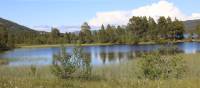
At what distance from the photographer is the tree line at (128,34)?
489 feet

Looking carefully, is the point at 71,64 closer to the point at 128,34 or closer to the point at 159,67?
the point at 159,67

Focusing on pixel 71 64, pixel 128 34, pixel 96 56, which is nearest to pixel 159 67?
pixel 71 64

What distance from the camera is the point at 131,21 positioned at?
6353 inches

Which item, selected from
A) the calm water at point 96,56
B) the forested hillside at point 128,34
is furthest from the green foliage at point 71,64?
the forested hillside at point 128,34

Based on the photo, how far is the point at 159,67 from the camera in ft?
66.4

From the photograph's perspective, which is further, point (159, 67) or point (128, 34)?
point (128, 34)

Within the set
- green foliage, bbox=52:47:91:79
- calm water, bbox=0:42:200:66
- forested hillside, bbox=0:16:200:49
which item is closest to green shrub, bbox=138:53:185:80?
green foliage, bbox=52:47:91:79

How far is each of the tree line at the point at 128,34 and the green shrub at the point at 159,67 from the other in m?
121

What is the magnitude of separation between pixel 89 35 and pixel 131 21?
18.2 m

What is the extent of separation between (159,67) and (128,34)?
131m

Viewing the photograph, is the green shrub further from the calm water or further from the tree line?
the tree line

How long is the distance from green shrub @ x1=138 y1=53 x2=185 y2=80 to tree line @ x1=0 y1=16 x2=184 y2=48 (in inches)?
4757

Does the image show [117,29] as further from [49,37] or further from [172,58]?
[172,58]

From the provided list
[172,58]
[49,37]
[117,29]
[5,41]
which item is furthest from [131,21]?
[172,58]
